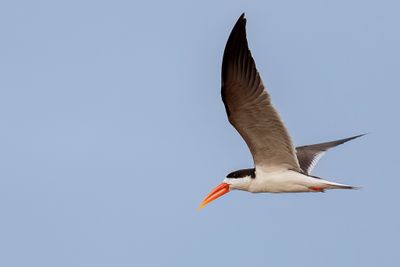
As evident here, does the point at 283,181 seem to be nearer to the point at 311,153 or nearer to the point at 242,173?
the point at 242,173

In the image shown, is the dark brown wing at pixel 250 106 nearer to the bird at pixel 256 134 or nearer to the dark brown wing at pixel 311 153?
the bird at pixel 256 134

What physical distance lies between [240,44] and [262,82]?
26.5 inches

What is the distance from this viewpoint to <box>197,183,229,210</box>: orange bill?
2003 centimetres

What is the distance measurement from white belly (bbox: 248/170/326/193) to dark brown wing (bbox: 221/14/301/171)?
0.25m

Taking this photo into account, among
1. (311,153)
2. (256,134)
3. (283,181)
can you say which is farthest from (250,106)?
(311,153)

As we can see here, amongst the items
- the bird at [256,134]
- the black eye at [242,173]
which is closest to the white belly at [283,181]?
the bird at [256,134]

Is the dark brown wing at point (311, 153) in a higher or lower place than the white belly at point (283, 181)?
higher

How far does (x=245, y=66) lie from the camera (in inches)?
669

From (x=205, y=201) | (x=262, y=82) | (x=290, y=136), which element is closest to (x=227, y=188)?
(x=205, y=201)

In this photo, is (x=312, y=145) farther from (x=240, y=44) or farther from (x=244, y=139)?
(x=240, y=44)

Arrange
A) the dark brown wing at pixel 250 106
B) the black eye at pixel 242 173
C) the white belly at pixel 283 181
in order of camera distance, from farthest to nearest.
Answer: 1. the black eye at pixel 242 173
2. the white belly at pixel 283 181
3. the dark brown wing at pixel 250 106

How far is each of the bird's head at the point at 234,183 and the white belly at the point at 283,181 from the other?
23 centimetres

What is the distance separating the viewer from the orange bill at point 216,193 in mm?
20031

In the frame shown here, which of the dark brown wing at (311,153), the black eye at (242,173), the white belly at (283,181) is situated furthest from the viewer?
the dark brown wing at (311,153)
